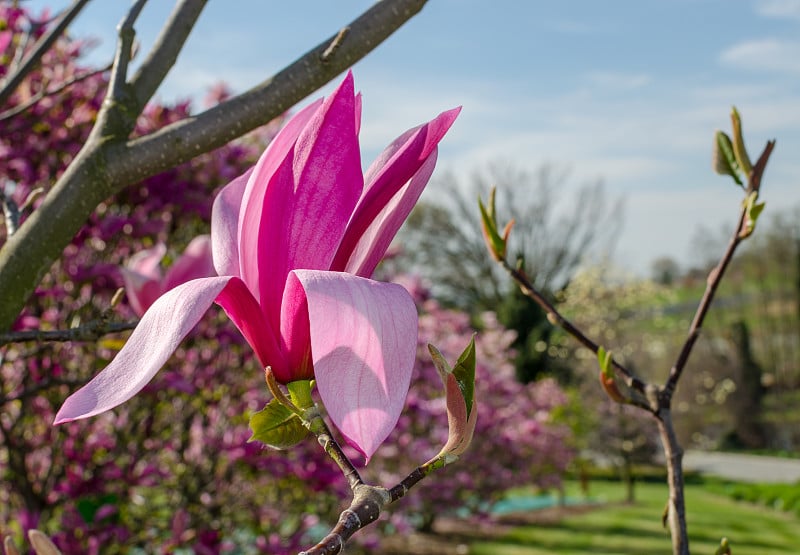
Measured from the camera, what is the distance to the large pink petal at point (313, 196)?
510 mm

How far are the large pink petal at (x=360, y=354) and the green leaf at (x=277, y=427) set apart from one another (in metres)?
0.15

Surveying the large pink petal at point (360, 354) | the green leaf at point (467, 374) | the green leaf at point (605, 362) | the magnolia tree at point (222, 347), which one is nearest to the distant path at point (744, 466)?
the magnolia tree at point (222, 347)

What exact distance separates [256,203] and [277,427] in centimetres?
16

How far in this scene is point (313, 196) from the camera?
52 cm

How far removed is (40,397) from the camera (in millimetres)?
3398

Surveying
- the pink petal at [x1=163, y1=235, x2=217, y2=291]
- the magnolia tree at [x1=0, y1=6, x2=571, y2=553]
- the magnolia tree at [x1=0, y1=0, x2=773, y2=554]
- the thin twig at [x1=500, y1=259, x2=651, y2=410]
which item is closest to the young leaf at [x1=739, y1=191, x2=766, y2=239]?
the magnolia tree at [x1=0, y1=0, x2=773, y2=554]

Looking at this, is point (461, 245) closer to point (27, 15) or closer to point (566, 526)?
point (566, 526)

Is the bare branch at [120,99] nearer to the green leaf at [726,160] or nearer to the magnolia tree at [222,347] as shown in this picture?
the magnolia tree at [222,347]

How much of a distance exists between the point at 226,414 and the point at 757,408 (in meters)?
23.4

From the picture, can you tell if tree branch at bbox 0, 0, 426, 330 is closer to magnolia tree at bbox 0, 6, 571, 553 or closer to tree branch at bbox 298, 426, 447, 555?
magnolia tree at bbox 0, 6, 571, 553

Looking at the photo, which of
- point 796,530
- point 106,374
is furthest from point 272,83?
point 796,530

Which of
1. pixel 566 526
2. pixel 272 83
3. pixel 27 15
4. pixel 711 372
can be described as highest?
pixel 27 15

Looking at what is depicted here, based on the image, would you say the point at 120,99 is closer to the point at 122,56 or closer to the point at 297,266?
the point at 122,56

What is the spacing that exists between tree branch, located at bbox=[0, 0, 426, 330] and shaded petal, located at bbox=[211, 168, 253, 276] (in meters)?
0.38
